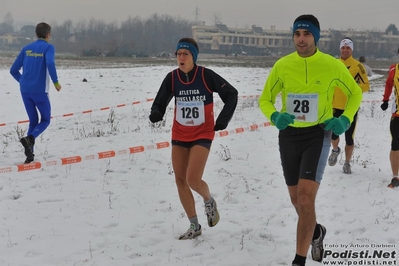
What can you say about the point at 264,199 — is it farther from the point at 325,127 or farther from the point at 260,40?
the point at 260,40

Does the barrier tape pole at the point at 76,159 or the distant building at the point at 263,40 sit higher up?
the distant building at the point at 263,40

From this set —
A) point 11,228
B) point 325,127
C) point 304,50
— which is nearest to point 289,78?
point 304,50

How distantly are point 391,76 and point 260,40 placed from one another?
151963 millimetres

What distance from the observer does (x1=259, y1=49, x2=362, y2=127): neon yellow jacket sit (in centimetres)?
386

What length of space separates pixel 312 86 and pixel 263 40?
156 metres

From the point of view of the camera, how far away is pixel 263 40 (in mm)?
154250

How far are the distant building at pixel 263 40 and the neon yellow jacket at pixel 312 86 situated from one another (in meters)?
131

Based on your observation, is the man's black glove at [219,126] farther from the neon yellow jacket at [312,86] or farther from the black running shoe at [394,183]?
the black running shoe at [394,183]

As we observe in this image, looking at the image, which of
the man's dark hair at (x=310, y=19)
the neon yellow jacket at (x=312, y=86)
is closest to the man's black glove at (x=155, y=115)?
the neon yellow jacket at (x=312, y=86)

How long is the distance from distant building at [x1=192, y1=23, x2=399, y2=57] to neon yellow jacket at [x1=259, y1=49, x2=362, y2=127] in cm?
13141

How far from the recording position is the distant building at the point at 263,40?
440 feet

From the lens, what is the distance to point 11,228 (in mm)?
4613

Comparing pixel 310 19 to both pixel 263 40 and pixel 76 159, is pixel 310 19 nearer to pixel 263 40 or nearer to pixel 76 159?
pixel 76 159

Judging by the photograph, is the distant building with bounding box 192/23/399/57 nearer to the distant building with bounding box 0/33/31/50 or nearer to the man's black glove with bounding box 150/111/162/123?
the distant building with bounding box 0/33/31/50
